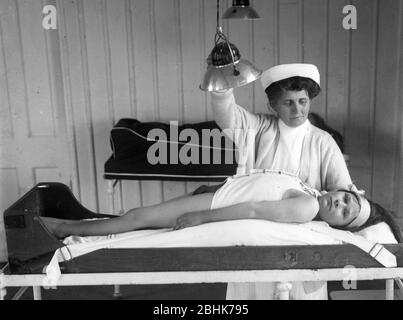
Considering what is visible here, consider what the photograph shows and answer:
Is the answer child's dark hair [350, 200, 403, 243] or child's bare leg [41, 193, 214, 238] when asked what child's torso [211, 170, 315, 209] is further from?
child's dark hair [350, 200, 403, 243]

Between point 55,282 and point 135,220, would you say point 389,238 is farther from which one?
point 55,282

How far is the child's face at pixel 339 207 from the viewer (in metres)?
1.96

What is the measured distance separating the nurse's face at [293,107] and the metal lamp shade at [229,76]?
1.07 ft

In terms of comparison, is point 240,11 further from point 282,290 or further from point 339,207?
point 282,290

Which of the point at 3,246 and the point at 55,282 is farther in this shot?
the point at 3,246

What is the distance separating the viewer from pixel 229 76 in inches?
69.1

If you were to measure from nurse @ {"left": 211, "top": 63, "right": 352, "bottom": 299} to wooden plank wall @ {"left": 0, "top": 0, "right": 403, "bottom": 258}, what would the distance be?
4.00 ft

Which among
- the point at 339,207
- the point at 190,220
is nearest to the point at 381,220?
the point at 339,207

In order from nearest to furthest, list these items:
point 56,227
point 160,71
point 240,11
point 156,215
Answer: point 156,215 → point 56,227 → point 240,11 → point 160,71

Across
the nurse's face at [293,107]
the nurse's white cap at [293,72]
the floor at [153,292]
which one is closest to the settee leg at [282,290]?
the nurse's face at [293,107]

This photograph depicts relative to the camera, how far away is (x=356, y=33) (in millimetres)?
3236

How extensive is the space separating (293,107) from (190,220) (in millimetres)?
579

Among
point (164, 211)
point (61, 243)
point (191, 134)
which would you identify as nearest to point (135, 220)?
point (164, 211)

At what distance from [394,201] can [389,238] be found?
1493 mm
